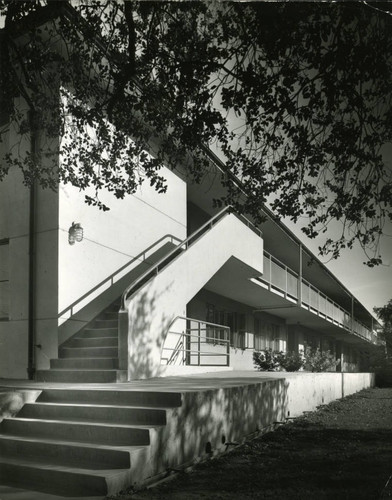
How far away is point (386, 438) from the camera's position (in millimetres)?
9195

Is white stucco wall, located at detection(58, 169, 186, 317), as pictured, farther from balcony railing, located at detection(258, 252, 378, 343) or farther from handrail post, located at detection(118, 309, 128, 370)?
balcony railing, located at detection(258, 252, 378, 343)

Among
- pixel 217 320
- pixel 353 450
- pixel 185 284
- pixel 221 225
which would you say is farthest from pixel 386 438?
pixel 217 320

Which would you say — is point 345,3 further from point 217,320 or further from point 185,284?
point 217,320

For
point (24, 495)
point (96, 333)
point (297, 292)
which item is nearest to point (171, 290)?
point (96, 333)

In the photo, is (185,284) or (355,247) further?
(185,284)

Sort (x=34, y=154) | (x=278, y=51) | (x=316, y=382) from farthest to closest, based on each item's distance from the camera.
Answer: (x=316, y=382) → (x=34, y=154) → (x=278, y=51)

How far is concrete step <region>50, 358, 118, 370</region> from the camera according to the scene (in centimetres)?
967

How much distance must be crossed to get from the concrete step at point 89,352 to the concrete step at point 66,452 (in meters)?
3.47

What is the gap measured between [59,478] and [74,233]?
617 centimetres

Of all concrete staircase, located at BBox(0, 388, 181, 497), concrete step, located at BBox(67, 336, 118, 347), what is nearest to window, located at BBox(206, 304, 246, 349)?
concrete step, located at BBox(67, 336, 118, 347)

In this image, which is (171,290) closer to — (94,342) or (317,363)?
(94,342)

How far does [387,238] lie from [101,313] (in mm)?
6437

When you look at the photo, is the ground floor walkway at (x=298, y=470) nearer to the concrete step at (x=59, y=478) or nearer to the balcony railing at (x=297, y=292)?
the concrete step at (x=59, y=478)

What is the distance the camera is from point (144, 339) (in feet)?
33.7
